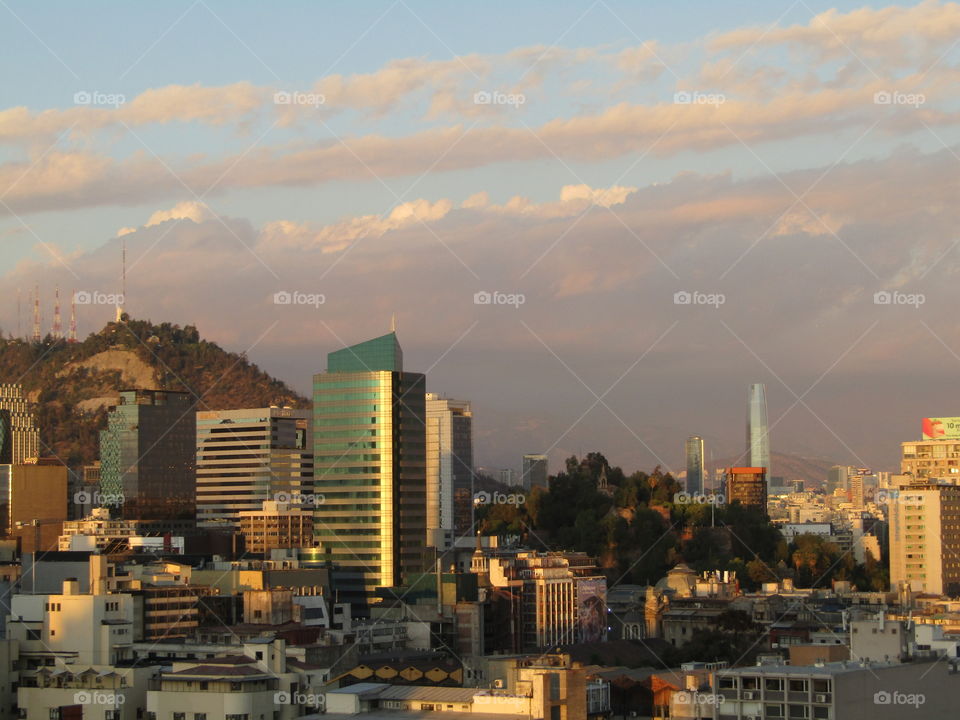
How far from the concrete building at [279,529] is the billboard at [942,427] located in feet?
153

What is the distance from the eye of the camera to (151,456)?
115375 mm

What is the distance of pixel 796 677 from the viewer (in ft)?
126

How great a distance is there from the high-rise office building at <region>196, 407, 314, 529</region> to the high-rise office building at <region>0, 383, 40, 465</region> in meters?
12.0

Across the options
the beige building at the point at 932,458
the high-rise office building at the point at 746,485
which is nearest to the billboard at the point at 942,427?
the beige building at the point at 932,458

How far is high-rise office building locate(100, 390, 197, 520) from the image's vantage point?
376 feet

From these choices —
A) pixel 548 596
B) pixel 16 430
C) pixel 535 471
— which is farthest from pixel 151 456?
pixel 548 596

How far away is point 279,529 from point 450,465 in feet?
55.6

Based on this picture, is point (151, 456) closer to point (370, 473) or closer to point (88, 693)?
point (370, 473)

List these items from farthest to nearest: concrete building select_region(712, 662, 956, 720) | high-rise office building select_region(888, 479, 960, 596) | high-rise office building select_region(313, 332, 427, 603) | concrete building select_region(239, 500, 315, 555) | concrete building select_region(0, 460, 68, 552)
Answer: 1. high-rise office building select_region(888, 479, 960, 596)
2. concrete building select_region(0, 460, 68, 552)
3. concrete building select_region(239, 500, 315, 555)
4. high-rise office building select_region(313, 332, 427, 603)
5. concrete building select_region(712, 662, 956, 720)

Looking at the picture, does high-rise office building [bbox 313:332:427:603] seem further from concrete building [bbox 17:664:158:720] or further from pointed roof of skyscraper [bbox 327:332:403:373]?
concrete building [bbox 17:664:158:720]

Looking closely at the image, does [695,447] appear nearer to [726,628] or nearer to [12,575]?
[726,628]

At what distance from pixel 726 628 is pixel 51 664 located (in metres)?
34.2

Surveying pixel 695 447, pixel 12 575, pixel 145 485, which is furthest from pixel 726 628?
pixel 695 447

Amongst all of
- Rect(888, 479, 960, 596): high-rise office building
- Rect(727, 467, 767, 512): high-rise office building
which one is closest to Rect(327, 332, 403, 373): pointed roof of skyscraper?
Rect(888, 479, 960, 596): high-rise office building
